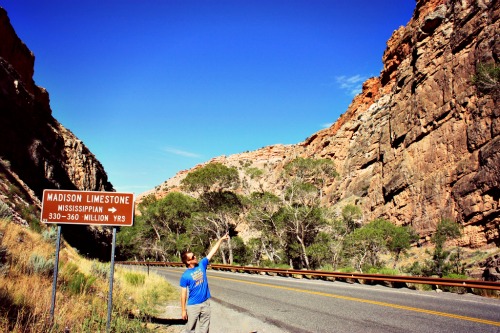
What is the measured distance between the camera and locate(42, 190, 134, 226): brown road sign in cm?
597

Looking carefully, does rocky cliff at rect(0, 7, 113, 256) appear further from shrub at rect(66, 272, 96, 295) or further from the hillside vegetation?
the hillside vegetation

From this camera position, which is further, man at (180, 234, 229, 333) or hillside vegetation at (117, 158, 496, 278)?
hillside vegetation at (117, 158, 496, 278)

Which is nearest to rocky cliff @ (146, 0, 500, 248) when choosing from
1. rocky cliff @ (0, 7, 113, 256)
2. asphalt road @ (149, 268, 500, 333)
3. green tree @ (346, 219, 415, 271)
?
green tree @ (346, 219, 415, 271)

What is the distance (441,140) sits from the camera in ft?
116

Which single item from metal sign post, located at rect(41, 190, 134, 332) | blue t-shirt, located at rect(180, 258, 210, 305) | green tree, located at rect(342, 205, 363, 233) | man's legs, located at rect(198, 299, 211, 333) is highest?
green tree, located at rect(342, 205, 363, 233)

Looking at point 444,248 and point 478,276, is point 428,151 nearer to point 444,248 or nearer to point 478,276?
point 444,248

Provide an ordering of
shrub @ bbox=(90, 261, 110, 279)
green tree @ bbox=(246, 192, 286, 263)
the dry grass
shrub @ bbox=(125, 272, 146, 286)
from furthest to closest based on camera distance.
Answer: green tree @ bbox=(246, 192, 286, 263)
shrub @ bbox=(125, 272, 146, 286)
shrub @ bbox=(90, 261, 110, 279)
the dry grass

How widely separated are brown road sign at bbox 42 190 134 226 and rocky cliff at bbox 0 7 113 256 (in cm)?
753

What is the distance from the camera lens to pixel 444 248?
2977 centimetres

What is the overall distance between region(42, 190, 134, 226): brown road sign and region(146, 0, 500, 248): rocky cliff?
25.4m

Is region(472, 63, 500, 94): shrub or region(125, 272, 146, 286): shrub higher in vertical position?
region(472, 63, 500, 94): shrub

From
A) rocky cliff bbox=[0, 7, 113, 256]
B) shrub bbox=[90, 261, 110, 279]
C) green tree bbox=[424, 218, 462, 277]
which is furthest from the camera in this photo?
green tree bbox=[424, 218, 462, 277]

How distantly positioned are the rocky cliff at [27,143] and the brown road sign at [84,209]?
7.53 m

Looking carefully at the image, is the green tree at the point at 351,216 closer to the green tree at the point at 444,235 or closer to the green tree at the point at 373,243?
the green tree at the point at 373,243
